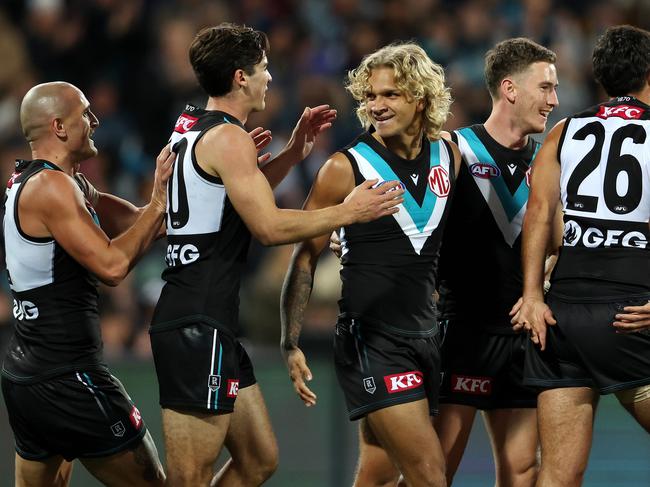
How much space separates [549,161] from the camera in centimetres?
570

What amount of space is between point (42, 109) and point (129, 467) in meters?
1.82

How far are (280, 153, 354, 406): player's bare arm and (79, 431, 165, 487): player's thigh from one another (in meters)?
0.81

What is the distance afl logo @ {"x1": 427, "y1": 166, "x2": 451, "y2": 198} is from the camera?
586 cm

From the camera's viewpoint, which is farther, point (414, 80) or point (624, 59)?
point (414, 80)

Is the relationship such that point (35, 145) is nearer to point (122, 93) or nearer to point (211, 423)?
point (211, 423)

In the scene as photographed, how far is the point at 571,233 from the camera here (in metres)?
5.65

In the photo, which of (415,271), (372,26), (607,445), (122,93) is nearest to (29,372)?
(415,271)

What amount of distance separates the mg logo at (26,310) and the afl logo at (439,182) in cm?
206

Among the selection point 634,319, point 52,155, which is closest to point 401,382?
point 634,319

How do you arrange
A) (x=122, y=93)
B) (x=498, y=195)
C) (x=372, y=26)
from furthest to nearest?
(x=372, y=26) → (x=122, y=93) → (x=498, y=195)

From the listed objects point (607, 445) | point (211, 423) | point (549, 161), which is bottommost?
point (607, 445)

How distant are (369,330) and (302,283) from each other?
42cm

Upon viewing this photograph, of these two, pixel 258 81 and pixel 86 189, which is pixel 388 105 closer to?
pixel 258 81

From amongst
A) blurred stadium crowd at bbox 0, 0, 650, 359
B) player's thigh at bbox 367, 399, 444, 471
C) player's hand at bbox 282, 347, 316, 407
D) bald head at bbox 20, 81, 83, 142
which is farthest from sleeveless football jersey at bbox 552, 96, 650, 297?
blurred stadium crowd at bbox 0, 0, 650, 359
